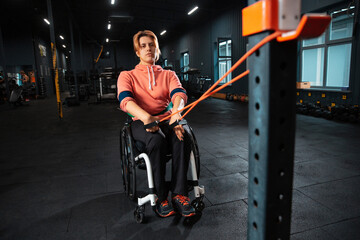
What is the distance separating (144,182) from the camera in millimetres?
2039

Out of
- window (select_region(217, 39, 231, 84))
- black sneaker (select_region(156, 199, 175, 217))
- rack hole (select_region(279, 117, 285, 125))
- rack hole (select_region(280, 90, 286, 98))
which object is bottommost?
black sneaker (select_region(156, 199, 175, 217))

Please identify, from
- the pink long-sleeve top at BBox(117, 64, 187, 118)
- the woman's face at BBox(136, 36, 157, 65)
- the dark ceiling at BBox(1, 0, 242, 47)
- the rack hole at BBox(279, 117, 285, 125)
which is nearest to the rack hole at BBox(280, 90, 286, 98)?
the rack hole at BBox(279, 117, 285, 125)

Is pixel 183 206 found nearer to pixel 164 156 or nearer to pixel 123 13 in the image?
pixel 164 156

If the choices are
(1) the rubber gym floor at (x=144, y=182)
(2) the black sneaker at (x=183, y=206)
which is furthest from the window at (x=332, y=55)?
(2) the black sneaker at (x=183, y=206)

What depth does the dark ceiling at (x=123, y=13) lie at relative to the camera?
8.95 m

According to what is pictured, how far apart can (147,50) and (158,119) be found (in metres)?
0.46

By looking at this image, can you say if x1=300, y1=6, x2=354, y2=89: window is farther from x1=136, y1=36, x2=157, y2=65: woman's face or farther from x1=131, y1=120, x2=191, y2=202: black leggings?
x1=131, y1=120, x2=191, y2=202: black leggings

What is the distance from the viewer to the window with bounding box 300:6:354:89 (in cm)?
478

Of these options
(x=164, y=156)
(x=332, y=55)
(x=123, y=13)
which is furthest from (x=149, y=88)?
(x=123, y=13)

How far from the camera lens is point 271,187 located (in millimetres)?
590

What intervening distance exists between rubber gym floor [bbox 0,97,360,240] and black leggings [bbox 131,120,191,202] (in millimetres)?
198

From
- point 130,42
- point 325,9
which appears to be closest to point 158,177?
point 325,9

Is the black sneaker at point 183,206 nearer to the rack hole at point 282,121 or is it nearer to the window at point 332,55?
the rack hole at point 282,121

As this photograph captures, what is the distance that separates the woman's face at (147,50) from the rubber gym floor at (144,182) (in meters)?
0.96
